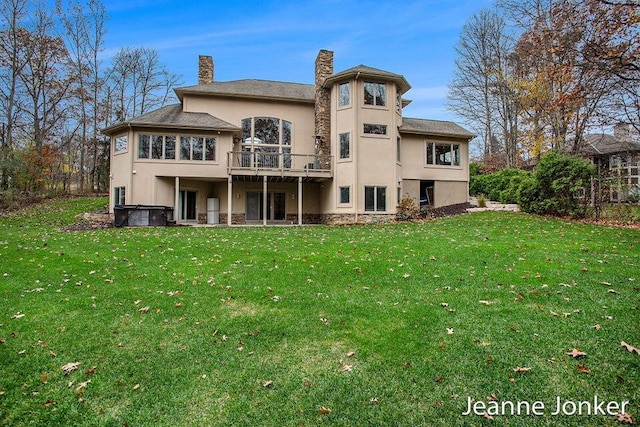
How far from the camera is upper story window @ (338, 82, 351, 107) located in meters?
19.0

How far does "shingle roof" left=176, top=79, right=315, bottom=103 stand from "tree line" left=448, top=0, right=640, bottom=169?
1221 centimetres

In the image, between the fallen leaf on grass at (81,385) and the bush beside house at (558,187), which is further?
the bush beside house at (558,187)

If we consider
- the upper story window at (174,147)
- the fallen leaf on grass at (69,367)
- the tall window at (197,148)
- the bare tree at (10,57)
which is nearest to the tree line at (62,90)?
the bare tree at (10,57)

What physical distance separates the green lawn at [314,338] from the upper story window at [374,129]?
→ 12136 mm

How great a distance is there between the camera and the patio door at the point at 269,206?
21234 mm

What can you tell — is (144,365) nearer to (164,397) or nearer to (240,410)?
(164,397)

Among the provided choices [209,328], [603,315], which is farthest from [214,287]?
[603,315]

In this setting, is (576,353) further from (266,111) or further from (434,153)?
(266,111)

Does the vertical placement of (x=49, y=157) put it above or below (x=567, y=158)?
above

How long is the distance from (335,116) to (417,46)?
778 centimetres

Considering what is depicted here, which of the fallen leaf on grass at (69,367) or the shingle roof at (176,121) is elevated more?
the shingle roof at (176,121)

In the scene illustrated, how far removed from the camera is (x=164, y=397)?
3.15 m

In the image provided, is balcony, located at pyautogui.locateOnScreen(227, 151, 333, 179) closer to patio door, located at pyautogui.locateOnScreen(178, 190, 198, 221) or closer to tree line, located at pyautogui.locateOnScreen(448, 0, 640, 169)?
patio door, located at pyautogui.locateOnScreen(178, 190, 198, 221)

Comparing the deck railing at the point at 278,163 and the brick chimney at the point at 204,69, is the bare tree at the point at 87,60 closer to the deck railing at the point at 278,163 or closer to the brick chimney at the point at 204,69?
the brick chimney at the point at 204,69
